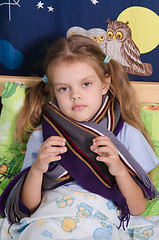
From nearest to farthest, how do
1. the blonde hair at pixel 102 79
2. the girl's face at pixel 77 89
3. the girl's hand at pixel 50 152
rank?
the girl's hand at pixel 50 152
the girl's face at pixel 77 89
the blonde hair at pixel 102 79

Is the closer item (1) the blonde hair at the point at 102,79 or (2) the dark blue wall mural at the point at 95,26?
(1) the blonde hair at the point at 102,79

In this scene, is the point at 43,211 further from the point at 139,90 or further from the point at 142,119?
the point at 139,90

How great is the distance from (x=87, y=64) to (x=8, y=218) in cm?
63

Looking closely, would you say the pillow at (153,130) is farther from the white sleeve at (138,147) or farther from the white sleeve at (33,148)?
the white sleeve at (33,148)

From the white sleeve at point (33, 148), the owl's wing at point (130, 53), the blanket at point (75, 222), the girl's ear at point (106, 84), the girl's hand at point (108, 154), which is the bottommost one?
the blanket at point (75, 222)

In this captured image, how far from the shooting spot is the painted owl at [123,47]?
141 centimetres

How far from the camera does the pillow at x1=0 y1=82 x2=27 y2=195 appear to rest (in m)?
1.36

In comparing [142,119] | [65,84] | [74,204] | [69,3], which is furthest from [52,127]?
[69,3]

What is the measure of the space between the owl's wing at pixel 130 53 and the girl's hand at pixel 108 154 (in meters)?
0.54

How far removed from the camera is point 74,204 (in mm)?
1072

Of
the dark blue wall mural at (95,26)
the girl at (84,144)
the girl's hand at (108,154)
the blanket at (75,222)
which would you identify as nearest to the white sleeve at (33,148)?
the girl at (84,144)

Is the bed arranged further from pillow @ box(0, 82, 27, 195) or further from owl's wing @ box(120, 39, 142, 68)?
owl's wing @ box(120, 39, 142, 68)

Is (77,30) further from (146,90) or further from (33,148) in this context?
(33,148)

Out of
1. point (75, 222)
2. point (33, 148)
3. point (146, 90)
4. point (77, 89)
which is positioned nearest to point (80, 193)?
point (75, 222)
